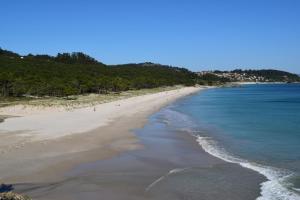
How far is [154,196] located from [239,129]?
19.8m

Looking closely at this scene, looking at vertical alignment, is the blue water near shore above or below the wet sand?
below

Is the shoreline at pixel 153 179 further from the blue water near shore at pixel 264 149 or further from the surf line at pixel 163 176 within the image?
the blue water near shore at pixel 264 149

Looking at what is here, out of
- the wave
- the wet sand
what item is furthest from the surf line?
the wave

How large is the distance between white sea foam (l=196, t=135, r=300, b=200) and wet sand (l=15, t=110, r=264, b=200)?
12.7 inches

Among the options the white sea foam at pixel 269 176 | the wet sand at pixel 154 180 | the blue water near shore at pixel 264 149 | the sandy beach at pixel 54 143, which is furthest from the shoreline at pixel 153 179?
the sandy beach at pixel 54 143

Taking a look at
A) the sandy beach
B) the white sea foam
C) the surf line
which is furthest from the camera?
the sandy beach

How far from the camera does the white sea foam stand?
1293cm

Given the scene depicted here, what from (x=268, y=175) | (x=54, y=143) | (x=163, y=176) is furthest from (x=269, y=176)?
(x=54, y=143)

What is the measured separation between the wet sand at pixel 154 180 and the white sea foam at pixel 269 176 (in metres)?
0.32

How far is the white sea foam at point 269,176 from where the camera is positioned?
1293 centimetres

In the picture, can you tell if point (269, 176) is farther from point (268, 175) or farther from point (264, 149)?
point (264, 149)

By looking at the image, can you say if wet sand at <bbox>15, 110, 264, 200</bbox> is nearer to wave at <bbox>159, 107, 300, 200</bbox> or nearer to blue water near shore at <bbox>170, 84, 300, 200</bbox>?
wave at <bbox>159, 107, 300, 200</bbox>

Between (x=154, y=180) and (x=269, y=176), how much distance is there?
4.07 meters

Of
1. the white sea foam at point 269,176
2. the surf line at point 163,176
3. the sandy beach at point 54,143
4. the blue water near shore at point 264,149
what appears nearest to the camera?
the white sea foam at point 269,176
